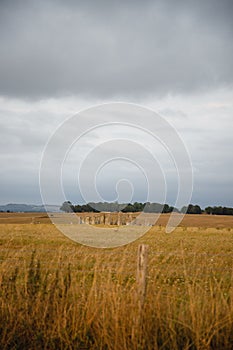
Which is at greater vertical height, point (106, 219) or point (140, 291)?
point (106, 219)

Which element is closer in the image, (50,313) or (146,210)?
(50,313)

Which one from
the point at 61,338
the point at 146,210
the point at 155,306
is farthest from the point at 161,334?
the point at 146,210

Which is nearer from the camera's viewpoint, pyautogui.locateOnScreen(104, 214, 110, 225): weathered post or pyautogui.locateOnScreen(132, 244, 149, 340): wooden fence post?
pyautogui.locateOnScreen(132, 244, 149, 340): wooden fence post

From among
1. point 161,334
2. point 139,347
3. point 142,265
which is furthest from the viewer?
point 142,265

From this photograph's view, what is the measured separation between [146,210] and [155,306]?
60760 millimetres

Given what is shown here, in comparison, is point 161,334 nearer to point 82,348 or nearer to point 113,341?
point 113,341

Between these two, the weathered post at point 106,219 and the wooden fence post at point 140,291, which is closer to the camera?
the wooden fence post at point 140,291

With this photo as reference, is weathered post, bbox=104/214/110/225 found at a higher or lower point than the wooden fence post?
higher

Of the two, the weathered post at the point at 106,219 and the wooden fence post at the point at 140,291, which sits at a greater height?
the weathered post at the point at 106,219

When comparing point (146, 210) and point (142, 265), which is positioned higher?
point (146, 210)

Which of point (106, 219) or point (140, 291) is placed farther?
point (106, 219)

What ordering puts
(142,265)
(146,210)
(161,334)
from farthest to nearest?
(146,210) < (142,265) < (161,334)

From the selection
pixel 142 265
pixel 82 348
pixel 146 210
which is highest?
pixel 146 210

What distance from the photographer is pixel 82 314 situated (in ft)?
19.7
